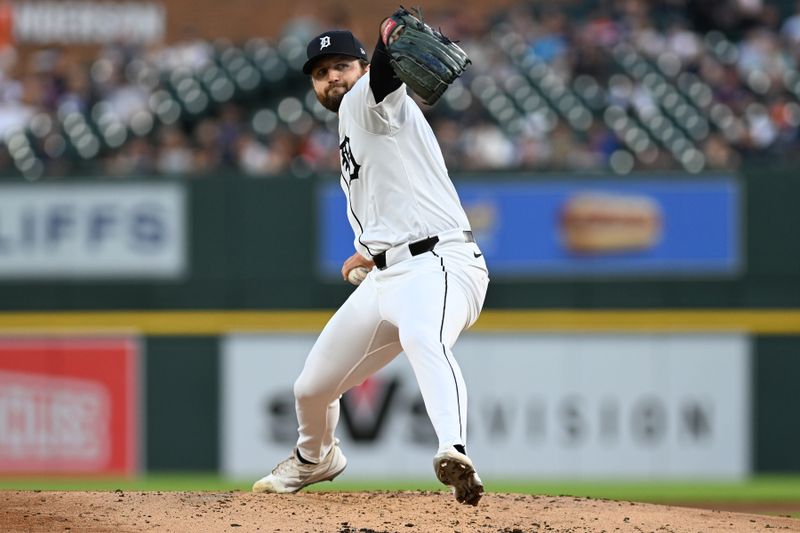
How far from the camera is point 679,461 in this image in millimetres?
10438

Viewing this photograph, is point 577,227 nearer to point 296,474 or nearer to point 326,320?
Answer: point 326,320

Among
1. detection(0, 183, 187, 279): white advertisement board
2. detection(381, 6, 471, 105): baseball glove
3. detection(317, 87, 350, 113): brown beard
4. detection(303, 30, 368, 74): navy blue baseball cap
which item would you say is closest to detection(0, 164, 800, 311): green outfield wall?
detection(0, 183, 187, 279): white advertisement board

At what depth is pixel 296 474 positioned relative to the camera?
5410 millimetres

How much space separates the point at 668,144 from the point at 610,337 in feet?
5.80

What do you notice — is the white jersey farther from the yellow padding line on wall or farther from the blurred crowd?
the blurred crowd

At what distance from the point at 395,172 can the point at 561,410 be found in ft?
20.2

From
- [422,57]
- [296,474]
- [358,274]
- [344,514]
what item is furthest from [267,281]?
[422,57]

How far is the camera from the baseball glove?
4344 mm

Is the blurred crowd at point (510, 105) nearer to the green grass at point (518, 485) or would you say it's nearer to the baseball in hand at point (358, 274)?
the green grass at point (518, 485)

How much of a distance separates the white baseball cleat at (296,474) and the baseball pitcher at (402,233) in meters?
0.47

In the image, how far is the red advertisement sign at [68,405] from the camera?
10.7 metres

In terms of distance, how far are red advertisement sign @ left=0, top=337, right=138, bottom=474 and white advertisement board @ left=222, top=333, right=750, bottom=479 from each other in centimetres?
85

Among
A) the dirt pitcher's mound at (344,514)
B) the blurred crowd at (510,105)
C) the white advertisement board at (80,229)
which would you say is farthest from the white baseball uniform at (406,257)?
the white advertisement board at (80,229)

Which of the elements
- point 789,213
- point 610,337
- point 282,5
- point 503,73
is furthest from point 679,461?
point 282,5
